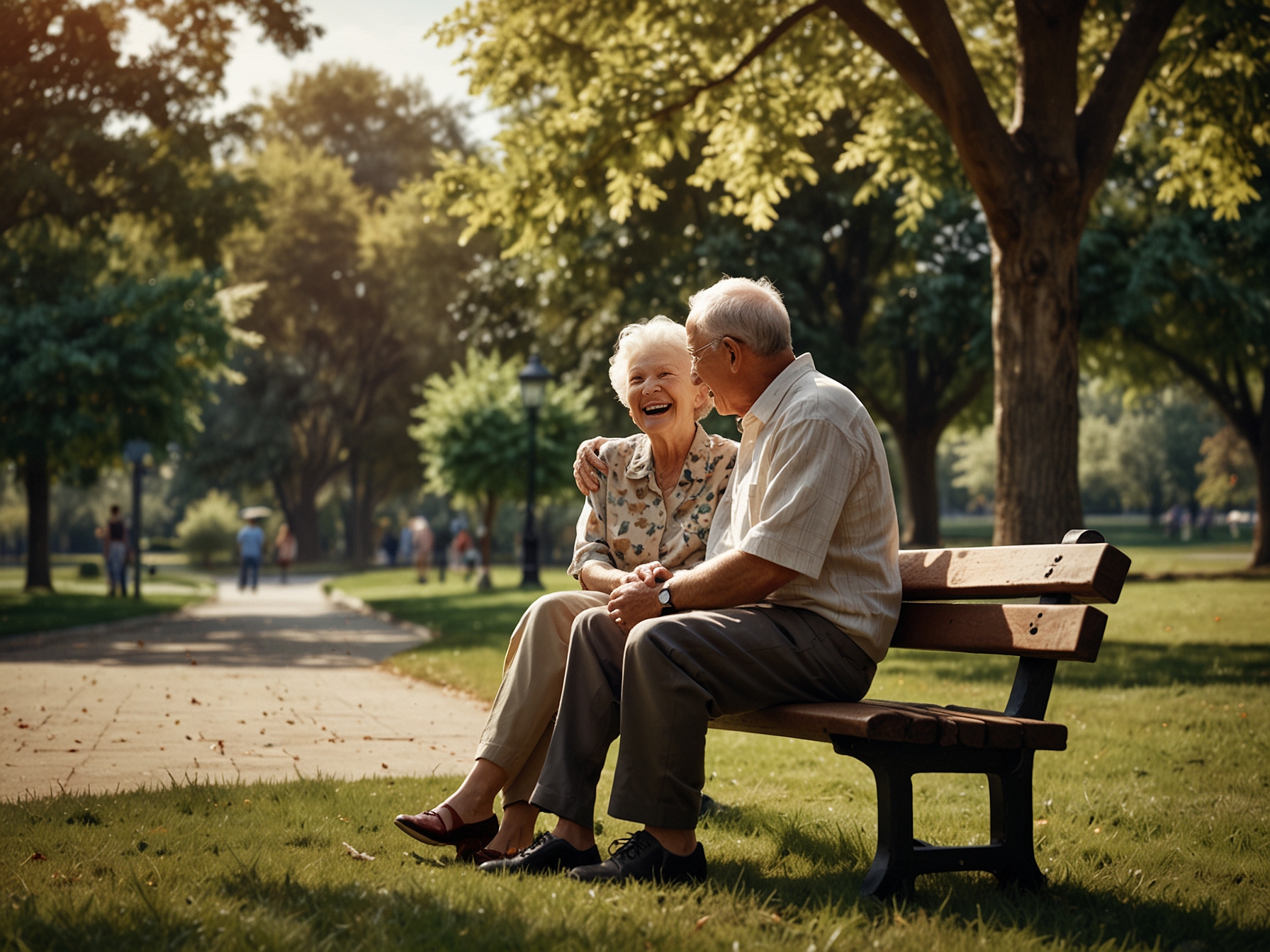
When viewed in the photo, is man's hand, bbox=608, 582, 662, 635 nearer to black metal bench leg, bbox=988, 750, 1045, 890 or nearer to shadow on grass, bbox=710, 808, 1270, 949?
shadow on grass, bbox=710, 808, 1270, 949

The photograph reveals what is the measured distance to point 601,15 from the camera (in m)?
11.6

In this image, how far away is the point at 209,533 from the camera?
50.3 metres

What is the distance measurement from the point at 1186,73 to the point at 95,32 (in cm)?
1732

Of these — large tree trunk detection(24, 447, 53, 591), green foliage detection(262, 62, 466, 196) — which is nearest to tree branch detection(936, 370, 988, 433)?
large tree trunk detection(24, 447, 53, 591)

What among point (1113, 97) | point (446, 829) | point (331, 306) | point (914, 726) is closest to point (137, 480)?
point (1113, 97)

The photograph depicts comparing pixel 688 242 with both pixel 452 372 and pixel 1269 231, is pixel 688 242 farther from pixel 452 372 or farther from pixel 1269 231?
pixel 452 372

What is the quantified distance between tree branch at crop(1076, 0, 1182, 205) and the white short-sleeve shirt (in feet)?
22.4

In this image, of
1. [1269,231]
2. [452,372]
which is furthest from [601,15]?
[452,372]

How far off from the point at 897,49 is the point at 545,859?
773 centimetres

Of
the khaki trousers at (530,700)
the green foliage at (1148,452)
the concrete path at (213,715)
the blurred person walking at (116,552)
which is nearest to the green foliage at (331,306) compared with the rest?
the blurred person walking at (116,552)

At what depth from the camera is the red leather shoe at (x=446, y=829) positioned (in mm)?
3639

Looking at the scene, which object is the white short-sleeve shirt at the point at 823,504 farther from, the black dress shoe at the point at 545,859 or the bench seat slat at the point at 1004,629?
the black dress shoe at the point at 545,859

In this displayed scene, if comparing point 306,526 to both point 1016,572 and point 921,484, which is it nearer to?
point 921,484

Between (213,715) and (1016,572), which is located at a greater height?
(1016,572)
